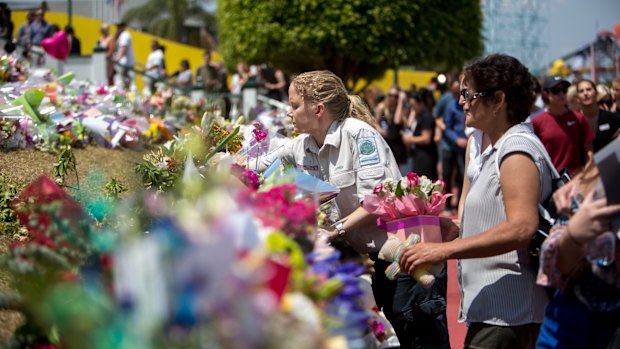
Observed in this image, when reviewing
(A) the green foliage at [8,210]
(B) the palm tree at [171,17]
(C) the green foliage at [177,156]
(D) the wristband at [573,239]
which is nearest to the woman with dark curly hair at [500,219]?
(D) the wristband at [573,239]

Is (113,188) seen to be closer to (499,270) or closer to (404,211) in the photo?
(404,211)

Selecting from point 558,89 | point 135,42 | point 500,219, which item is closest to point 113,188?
point 500,219

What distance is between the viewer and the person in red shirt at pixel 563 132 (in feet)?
26.5

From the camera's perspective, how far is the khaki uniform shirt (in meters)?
4.15

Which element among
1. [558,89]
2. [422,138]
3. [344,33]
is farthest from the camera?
[344,33]

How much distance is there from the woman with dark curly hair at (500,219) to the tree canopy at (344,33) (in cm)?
1762

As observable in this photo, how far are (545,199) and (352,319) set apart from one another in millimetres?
1296

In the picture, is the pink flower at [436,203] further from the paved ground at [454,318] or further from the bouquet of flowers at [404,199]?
the paved ground at [454,318]

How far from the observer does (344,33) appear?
2105 centimetres

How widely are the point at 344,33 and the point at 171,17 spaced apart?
24.4 meters

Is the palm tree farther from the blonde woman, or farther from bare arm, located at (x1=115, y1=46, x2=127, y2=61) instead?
the blonde woman

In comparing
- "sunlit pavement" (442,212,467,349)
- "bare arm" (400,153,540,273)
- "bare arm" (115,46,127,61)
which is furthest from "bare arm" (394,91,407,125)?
"bare arm" (400,153,540,273)

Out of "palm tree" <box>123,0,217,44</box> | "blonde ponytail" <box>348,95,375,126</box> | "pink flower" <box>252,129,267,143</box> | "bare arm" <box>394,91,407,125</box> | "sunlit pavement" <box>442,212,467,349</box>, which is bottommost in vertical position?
"palm tree" <box>123,0,217,44</box>

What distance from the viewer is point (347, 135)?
423 centimetres
